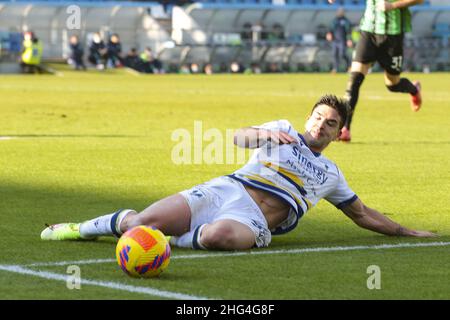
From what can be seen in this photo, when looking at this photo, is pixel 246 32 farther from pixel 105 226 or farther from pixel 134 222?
pixel 134 222

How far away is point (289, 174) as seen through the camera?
902 centimetres

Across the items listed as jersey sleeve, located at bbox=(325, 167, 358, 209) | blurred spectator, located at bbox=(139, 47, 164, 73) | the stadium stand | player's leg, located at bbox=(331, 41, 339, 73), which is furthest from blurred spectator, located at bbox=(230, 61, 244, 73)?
jersey sleeve, located at bbox=(325, 167, 358, 209)

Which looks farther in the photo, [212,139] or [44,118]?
[44,118]

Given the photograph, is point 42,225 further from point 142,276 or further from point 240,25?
point 240,25

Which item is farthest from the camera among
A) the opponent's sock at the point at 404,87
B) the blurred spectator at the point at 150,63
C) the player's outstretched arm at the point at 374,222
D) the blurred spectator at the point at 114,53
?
the blurred spectator at the point at 114,53

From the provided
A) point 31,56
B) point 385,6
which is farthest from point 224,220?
point 31,56

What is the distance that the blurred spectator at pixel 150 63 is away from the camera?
174ft

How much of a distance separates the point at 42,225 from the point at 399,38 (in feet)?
30.1

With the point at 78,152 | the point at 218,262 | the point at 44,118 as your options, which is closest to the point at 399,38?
the point at 78,152

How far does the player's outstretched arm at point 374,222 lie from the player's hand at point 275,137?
95 centimetres

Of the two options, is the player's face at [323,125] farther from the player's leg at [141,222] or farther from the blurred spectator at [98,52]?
the blurred spectator at [98,52]

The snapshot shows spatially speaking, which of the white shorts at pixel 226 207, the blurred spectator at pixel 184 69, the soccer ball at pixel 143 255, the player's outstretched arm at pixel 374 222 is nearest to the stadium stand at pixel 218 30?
the blurred spectator at pixel 184 69
